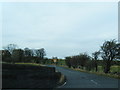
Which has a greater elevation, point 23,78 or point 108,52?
point 108,52

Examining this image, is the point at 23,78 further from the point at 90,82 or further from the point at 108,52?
the point at 108,52

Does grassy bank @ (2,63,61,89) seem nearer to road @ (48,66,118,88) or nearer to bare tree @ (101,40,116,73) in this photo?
road @ (48,66,118,88)

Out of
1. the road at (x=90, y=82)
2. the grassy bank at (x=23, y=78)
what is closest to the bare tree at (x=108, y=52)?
the road at (x=90, y=82)

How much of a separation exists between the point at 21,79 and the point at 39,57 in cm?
6746

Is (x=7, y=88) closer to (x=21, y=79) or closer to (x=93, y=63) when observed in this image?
(x=21, y=79)

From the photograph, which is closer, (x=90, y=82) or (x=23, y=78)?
(x=23, y=78)

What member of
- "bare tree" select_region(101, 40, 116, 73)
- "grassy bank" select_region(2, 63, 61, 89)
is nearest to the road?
"grassy bank" select_region(2, 63, 61, 89)

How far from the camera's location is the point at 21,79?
38.8 feet

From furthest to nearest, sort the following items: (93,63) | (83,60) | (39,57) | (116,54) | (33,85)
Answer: (39,57)
(83,60)
(93,63)
(116,54)
(33,85)

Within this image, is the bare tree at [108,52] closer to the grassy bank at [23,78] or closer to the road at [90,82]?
the road at [90,82]

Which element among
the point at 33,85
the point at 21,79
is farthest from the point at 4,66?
the point at 33,85

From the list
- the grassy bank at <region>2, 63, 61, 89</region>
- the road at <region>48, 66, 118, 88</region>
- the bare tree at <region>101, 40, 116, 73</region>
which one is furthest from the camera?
the bare tree at <region>101, 40, 116, 73</region>

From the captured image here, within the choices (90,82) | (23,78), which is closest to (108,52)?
(90,82)

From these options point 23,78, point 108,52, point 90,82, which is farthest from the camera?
point 108,52
